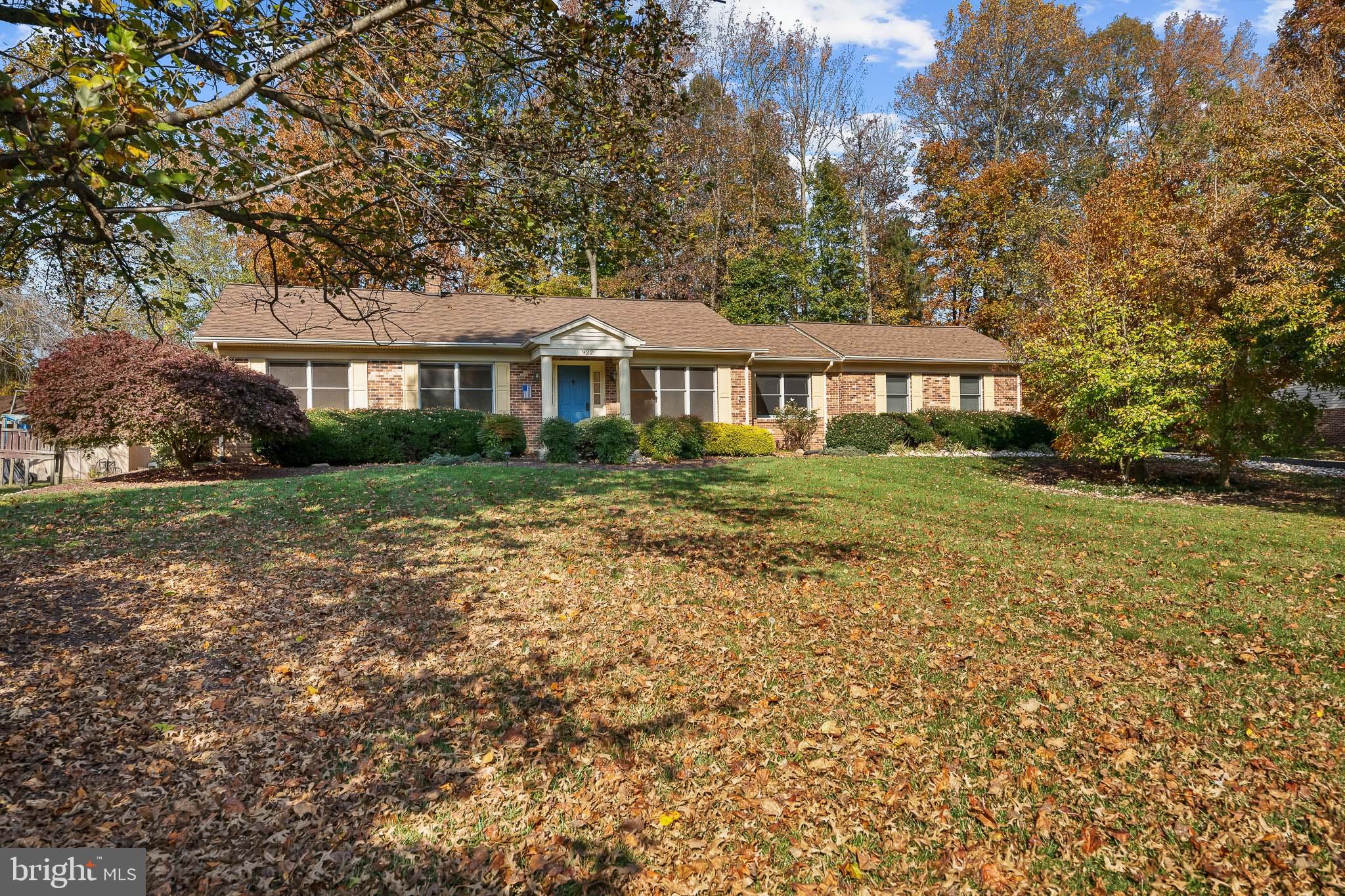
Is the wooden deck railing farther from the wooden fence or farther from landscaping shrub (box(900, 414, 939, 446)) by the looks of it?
landscaping shrub (box(900, 414, 939, 446))

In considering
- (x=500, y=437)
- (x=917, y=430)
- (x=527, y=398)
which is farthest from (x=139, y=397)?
(x=917, y=430)

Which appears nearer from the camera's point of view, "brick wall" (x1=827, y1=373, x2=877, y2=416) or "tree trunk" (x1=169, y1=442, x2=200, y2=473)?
"tree trunk" (x1=169, y1=442, x2=200, y2=473)

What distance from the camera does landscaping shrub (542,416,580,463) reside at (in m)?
14.6

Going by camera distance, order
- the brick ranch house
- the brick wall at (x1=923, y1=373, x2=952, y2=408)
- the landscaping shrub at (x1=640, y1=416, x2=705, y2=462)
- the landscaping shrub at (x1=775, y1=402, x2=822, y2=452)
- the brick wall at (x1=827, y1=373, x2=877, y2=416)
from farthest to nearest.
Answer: the brick wall at (x1=923, y1=373, x2=952, y2=408) < the brick wall at (x1=827, y1=373, x2=877, y2=416) < the landscaping shrub at (x1=775, y1=402, x2=822, y2=452) < the brick ranch house < the landscaping shrub at (x1=640, y1=416, x2=705, y2=462)

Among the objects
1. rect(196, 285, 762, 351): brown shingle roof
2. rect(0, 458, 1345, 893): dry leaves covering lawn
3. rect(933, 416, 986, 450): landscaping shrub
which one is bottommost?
rect(0, 458, 1345, 893): dry leaves covering lawn

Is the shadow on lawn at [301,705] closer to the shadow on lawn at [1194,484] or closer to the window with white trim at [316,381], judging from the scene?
the shadow on lawn at [1194,484]

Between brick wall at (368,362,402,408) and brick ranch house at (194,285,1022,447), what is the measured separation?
0.02m

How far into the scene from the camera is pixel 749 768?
12.0ft

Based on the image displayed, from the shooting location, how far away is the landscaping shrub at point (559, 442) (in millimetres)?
14602

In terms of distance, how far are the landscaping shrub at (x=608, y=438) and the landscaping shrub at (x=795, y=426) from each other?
5779 mm

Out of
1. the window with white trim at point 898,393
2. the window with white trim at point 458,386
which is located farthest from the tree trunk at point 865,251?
the window with white trim at point 458,386

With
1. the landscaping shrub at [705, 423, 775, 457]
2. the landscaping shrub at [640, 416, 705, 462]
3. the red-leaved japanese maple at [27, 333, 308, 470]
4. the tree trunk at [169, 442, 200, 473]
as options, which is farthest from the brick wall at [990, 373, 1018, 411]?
the tree trunk at [169, 442, 200, 473]

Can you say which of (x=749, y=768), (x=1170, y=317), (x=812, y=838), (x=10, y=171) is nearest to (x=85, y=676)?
(x=10, y=171)

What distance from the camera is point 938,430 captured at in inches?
803
